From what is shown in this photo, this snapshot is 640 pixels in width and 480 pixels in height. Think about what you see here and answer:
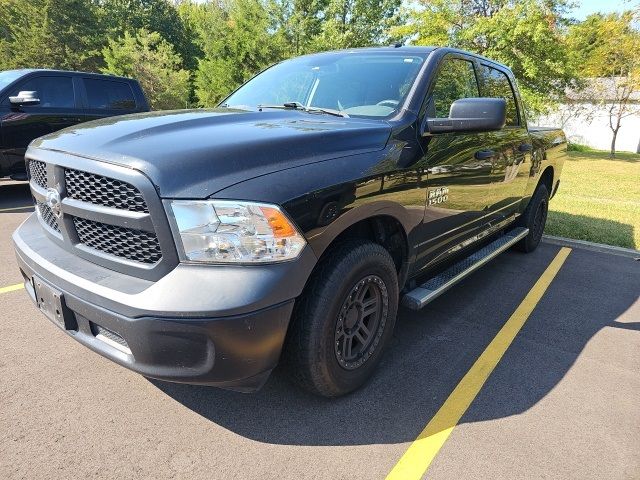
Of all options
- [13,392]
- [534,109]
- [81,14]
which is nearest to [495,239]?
[13,392]

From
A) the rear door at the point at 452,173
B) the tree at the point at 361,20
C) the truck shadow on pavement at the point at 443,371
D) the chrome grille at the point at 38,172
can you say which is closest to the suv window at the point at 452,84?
the rear door at the point at 452,173

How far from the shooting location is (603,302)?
406cm

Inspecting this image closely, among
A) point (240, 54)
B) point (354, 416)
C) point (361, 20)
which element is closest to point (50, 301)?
point (354, 416)

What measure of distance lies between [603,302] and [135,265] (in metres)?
4.02

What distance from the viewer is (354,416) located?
233cm

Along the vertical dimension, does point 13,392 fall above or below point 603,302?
above

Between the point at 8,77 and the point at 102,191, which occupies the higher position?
the point at 8,77

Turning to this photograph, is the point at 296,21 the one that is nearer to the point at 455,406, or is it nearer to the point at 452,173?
the point at 452,173

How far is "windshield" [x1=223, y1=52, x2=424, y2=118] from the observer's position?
2836 mm

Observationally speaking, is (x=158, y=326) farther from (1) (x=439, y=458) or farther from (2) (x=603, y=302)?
(2) (x=603, y=302)

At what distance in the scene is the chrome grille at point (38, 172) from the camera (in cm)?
230

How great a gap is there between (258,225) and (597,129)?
36.2 metres

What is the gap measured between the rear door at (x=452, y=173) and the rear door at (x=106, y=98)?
6397mm

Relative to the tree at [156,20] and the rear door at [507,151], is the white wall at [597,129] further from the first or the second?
the rear door at [507,151]
